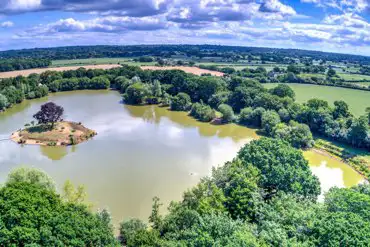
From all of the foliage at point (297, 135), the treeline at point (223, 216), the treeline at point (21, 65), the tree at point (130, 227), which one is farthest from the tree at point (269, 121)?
the treeline at point (21, 65)

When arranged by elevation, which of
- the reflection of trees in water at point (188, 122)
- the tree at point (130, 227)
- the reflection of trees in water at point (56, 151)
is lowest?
the reflection of trees in water at point (56, 151)

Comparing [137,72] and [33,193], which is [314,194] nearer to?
[33,193]

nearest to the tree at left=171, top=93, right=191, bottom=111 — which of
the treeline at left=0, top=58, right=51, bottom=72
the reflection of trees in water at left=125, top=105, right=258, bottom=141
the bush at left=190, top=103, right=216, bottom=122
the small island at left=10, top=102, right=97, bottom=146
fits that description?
the reflection of trees in water at left=125, top=105, right=258, bottom=141

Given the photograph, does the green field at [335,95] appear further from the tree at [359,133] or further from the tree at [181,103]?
the tree at [181,103]

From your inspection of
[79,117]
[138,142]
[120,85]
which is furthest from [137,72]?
[138,142]

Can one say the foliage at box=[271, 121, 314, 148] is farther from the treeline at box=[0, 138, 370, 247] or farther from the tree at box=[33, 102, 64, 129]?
the tree at box=[33, 102, 64, 129]
